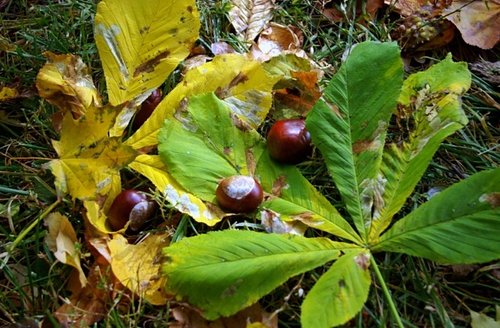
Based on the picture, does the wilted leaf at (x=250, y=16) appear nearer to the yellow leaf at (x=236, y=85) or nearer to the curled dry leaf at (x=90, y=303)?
the yellow leaf at (x=236, y=85)

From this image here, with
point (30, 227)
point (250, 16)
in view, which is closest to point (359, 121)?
point (250, 16)

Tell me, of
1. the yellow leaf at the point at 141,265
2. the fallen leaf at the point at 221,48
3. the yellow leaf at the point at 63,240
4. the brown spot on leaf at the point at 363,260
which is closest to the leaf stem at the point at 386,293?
→ the brown spot on leaf at the point at 363,260

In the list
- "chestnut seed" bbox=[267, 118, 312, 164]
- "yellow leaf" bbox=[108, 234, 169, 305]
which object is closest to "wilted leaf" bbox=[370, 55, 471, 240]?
"chestnut seed" bbox=[267, 118, 312, 164]

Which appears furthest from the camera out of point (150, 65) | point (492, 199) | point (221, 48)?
point (221, 48)

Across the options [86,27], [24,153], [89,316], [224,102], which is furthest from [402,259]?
[86,27]

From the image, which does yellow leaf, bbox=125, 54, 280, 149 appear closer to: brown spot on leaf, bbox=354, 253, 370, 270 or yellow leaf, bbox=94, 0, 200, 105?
yellow leaf, bbox=94, 0, 200, 105

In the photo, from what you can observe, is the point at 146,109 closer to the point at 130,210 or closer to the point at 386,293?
the point at 130,210
